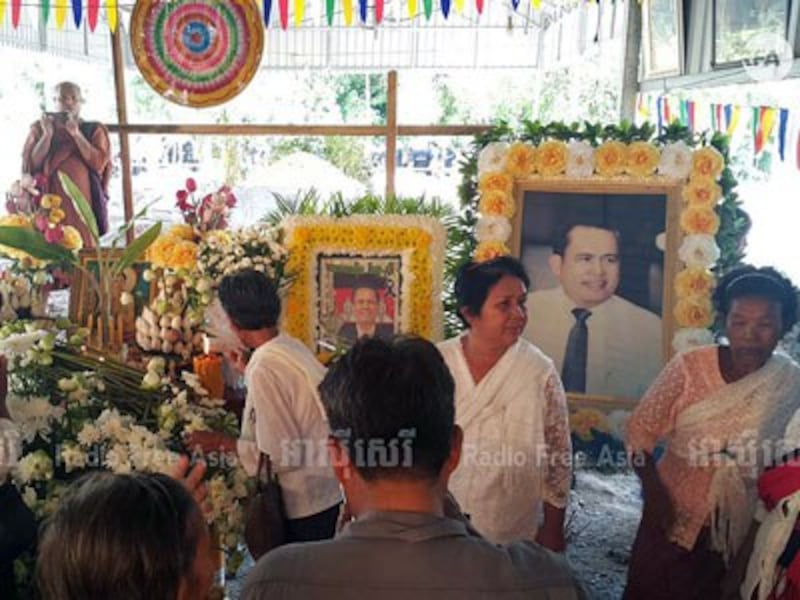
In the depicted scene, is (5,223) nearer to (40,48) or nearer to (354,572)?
(354,572)

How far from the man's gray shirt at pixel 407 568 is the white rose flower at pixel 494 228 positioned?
118 inches

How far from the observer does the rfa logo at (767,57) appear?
11.9 feet

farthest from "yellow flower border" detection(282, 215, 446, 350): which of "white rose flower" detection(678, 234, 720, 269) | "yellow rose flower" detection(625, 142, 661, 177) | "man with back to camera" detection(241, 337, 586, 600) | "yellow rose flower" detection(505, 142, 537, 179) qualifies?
"man with back to camera" detection(241, 337, 586, 600)

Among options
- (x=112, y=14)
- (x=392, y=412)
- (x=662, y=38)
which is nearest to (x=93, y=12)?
(x=112, y=14)

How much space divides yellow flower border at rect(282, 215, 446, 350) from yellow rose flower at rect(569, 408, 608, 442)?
0.83 metres

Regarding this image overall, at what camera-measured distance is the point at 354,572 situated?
1114 millimetres

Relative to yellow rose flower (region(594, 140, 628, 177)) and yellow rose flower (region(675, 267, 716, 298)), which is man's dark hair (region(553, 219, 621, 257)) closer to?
yellow rose flower (region(594, 140, 628, 177))

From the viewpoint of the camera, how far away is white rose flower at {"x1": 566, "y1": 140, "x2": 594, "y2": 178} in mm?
3941

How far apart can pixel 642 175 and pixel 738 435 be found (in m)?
1.71

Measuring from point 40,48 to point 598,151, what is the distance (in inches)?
233

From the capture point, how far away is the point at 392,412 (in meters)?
1.21

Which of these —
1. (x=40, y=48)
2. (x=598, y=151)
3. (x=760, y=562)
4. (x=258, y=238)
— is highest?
(x=40, y=48)

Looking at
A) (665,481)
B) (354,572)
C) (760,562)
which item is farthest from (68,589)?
(665,481)

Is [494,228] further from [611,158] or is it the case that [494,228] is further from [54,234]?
[54,234]
